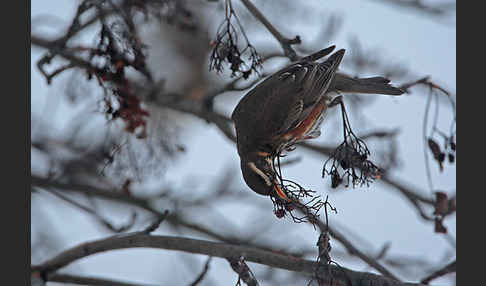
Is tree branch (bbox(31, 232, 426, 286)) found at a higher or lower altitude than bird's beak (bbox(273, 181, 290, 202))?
lower

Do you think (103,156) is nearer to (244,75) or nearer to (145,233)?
(145,233)

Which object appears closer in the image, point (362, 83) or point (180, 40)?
point (362, 83)

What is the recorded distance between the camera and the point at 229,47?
9.30 ft

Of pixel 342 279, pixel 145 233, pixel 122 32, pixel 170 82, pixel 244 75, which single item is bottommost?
pixel 342 279

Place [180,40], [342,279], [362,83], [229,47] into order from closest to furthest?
[342,279] → [229,47] → [362,83] → [180,40]

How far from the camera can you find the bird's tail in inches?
131

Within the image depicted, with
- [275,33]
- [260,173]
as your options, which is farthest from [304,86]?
[260,173]

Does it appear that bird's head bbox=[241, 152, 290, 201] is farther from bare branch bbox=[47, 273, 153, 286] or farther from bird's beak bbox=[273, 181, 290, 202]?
bare branch bbox=[47, 273, 153, 286]

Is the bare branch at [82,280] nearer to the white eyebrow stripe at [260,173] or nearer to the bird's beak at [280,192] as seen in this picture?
the white eyebrow stripe at [260,173]

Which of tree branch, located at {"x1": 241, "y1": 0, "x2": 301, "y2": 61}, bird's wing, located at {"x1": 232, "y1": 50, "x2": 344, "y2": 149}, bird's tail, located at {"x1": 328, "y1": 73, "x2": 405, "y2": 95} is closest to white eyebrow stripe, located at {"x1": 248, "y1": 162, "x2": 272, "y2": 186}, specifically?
bird's wing, located at {"x1": 232, "y1": 50, "x2": 344, "y2": 149}

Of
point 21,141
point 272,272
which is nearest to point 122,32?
point 21,141

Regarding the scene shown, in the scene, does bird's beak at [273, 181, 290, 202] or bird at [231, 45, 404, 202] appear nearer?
bird's beak at [273, 181, 290, 202]

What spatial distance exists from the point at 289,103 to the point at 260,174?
0.65m

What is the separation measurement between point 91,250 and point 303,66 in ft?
5.05
